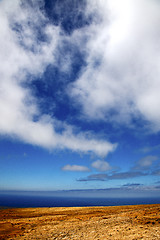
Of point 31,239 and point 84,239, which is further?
point 31,239

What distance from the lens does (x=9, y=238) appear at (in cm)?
1391

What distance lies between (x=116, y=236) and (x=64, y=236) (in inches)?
201

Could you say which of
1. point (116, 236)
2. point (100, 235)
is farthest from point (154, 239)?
point (100, 235)

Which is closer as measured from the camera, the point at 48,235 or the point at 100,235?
the point at 100,235

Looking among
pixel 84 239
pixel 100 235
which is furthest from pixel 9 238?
pixel 100 235

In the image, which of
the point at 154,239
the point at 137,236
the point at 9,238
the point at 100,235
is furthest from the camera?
the point at 9,238

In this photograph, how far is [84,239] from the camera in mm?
12172

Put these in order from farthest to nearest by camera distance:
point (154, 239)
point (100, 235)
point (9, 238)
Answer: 1. point (9, 238)
2. point (100, 235)
3. point (154, 239)

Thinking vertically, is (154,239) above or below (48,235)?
above

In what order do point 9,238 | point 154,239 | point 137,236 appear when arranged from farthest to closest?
point 9,238
point 137,236
point 154,239

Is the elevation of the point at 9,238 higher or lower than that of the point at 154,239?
lower

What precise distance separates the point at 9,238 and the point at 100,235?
9216 millimetres

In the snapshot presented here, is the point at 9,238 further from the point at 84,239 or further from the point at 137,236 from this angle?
the point at 137,236

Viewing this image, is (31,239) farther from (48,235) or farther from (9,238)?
(9,238)
